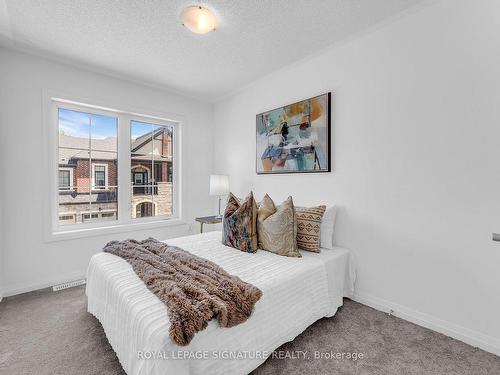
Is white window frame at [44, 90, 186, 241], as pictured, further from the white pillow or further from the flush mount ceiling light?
the white pillow

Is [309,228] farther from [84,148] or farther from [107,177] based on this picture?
[84,148]

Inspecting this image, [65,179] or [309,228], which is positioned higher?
[65,179]

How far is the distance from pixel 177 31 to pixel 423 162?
7.72 feet

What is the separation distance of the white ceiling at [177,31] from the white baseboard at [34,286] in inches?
94.7

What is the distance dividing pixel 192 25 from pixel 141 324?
208 cm

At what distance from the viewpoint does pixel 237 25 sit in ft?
6.83

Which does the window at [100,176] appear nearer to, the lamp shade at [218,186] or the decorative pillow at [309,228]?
the lamp shade at [218,186]

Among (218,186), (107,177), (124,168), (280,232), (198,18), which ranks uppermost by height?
(198,18)

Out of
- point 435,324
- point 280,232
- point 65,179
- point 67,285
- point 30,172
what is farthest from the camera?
point 65,179

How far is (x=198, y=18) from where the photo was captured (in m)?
1.87

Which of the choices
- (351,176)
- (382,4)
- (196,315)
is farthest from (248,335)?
(382,4)

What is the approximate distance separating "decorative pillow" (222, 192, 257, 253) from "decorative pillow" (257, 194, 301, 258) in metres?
0.08

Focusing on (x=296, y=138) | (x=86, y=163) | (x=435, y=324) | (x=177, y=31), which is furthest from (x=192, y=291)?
(x=86, y=163)

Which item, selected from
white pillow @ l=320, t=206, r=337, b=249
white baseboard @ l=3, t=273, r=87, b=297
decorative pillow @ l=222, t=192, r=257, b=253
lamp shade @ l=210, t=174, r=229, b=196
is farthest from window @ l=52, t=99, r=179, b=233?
white pillow @ l=320, t=206, r=337, b=249
